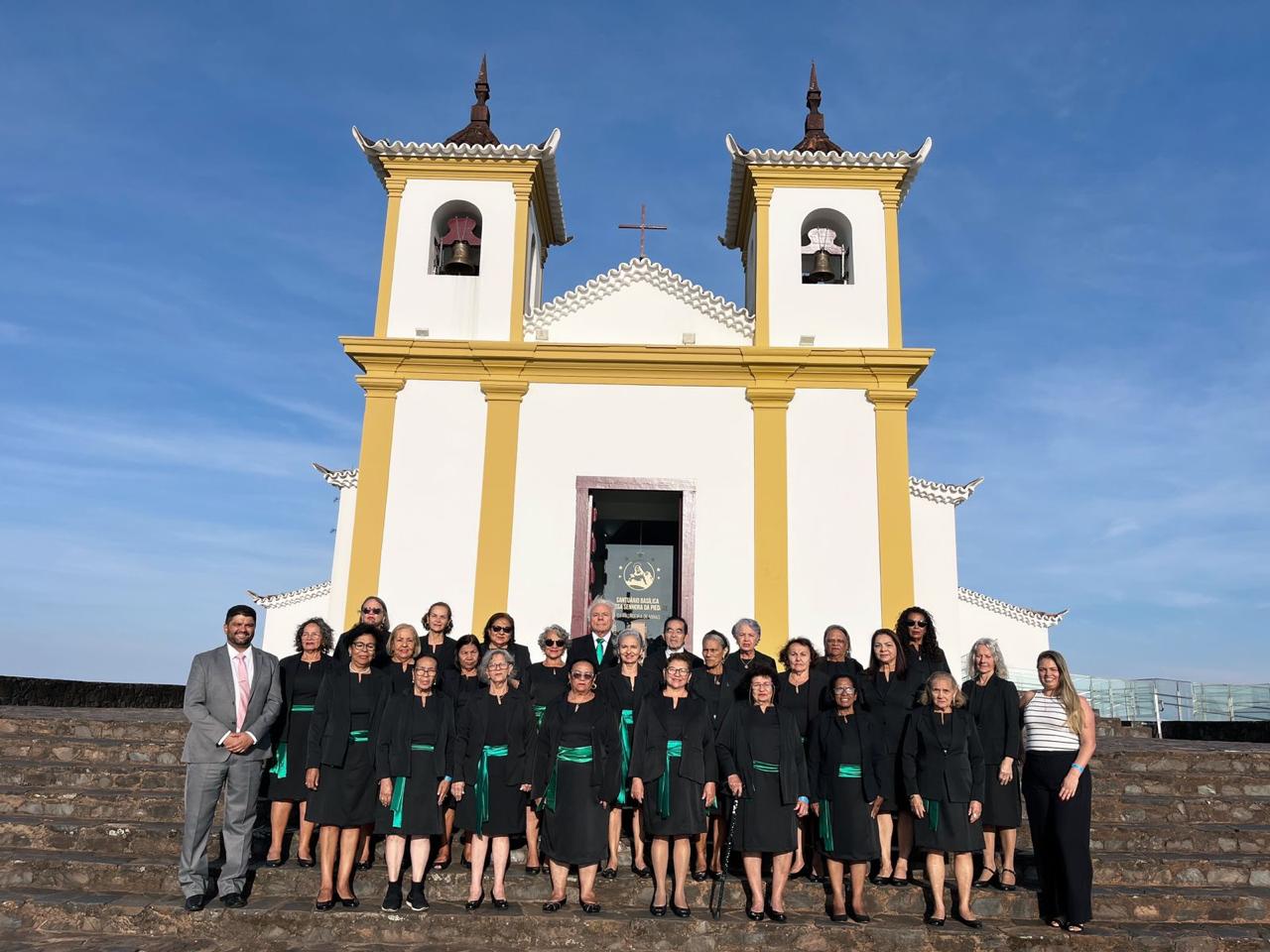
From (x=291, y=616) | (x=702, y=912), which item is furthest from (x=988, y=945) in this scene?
(x=291, y=616)

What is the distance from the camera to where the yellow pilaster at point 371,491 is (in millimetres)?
10484

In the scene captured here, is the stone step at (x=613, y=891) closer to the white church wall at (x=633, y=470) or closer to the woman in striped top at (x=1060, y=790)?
the woman in striped top at (x=1060, y=790)

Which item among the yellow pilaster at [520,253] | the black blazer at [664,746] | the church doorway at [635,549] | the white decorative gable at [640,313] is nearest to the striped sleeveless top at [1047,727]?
the black blazer at [664,746]

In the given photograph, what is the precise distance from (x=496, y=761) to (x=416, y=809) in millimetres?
542

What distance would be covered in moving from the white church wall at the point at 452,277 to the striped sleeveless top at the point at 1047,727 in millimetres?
7719

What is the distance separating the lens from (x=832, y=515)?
1075 centimetres

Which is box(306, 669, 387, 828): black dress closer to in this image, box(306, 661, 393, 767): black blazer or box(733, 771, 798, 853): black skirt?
box(306, 661, 393, 767): black blazer

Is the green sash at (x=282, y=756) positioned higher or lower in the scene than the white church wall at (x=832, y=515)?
lower

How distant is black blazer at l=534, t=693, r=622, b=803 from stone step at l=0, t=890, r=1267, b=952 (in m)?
0.72

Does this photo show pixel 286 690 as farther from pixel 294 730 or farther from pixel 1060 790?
pixel 1060 790

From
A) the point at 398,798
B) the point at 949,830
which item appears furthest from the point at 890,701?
the point at 398,798

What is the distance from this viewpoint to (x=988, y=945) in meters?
5.24

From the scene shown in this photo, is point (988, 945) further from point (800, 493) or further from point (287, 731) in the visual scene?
point (800, 493)

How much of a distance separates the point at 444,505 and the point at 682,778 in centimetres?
600
